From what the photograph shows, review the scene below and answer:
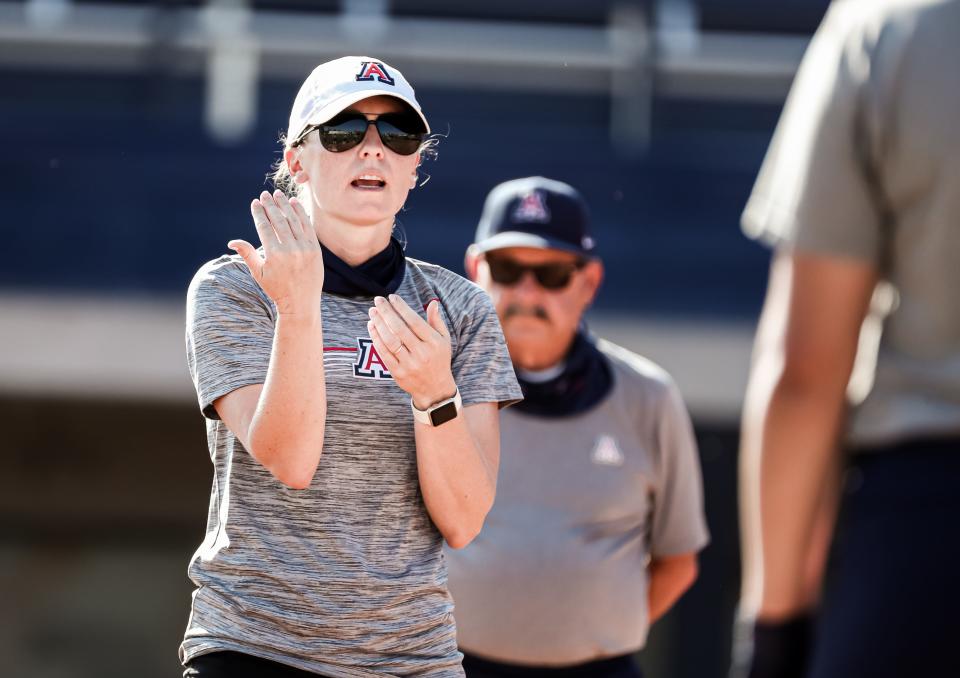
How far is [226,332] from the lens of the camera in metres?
2.52

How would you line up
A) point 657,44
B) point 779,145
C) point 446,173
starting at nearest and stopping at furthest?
point 779,145
point 446,173
point 657,44

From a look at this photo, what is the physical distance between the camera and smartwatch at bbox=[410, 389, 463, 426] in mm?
2434

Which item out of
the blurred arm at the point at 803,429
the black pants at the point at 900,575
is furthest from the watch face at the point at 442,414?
the black pants at the point at 900,575

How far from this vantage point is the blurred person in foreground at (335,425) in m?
2.39

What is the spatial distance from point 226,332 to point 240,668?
55cm

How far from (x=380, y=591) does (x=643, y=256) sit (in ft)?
20.5

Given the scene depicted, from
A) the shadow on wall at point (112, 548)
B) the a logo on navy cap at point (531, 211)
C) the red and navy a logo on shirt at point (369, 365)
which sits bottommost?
the shadow on wall at point (112, 548)

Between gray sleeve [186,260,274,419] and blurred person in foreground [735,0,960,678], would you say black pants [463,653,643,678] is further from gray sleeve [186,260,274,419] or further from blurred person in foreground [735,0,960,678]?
blurred person in foreground [735,0,960,678]

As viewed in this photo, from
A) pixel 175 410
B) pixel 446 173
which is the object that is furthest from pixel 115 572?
pixel 446 173

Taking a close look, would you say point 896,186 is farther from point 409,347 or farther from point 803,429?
point 409,347

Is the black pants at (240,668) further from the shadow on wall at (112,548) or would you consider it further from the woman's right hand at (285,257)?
the shadow on wall at (112,548)

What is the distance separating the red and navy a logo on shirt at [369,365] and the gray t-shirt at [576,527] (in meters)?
1.54

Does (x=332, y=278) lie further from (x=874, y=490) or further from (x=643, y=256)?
(x=643, y=256)

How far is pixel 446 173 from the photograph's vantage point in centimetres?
870
